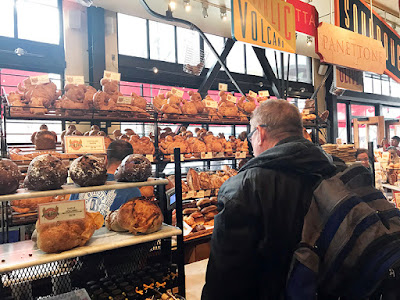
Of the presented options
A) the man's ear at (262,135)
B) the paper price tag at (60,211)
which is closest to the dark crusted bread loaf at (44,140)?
the paper price tag at (60,211)

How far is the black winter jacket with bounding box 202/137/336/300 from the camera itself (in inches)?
46.3

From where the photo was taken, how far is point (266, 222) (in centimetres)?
119

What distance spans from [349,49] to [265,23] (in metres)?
1.12

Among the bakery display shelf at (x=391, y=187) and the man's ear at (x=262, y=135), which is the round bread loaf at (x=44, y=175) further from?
the bakery display shelf at (x=391, y=187)

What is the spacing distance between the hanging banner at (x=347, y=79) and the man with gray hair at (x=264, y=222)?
2283mm

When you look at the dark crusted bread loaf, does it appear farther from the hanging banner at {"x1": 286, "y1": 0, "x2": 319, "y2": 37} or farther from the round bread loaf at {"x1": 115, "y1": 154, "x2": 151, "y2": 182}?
the hanging banner at {"x1": 286, "y1": 0, "x2": 319, "y2": 37}

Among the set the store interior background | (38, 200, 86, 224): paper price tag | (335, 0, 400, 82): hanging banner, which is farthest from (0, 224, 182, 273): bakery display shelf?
(335, 0, 400, 82): hanging banner

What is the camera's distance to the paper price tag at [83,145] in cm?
191

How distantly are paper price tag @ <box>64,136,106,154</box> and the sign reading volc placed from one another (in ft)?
4.00

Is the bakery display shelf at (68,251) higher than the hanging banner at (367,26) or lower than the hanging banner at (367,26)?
lower

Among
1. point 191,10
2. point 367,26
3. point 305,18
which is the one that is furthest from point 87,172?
point 191,10

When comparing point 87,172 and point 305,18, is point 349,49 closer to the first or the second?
point 305,18

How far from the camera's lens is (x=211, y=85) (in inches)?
238

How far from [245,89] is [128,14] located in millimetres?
2835
